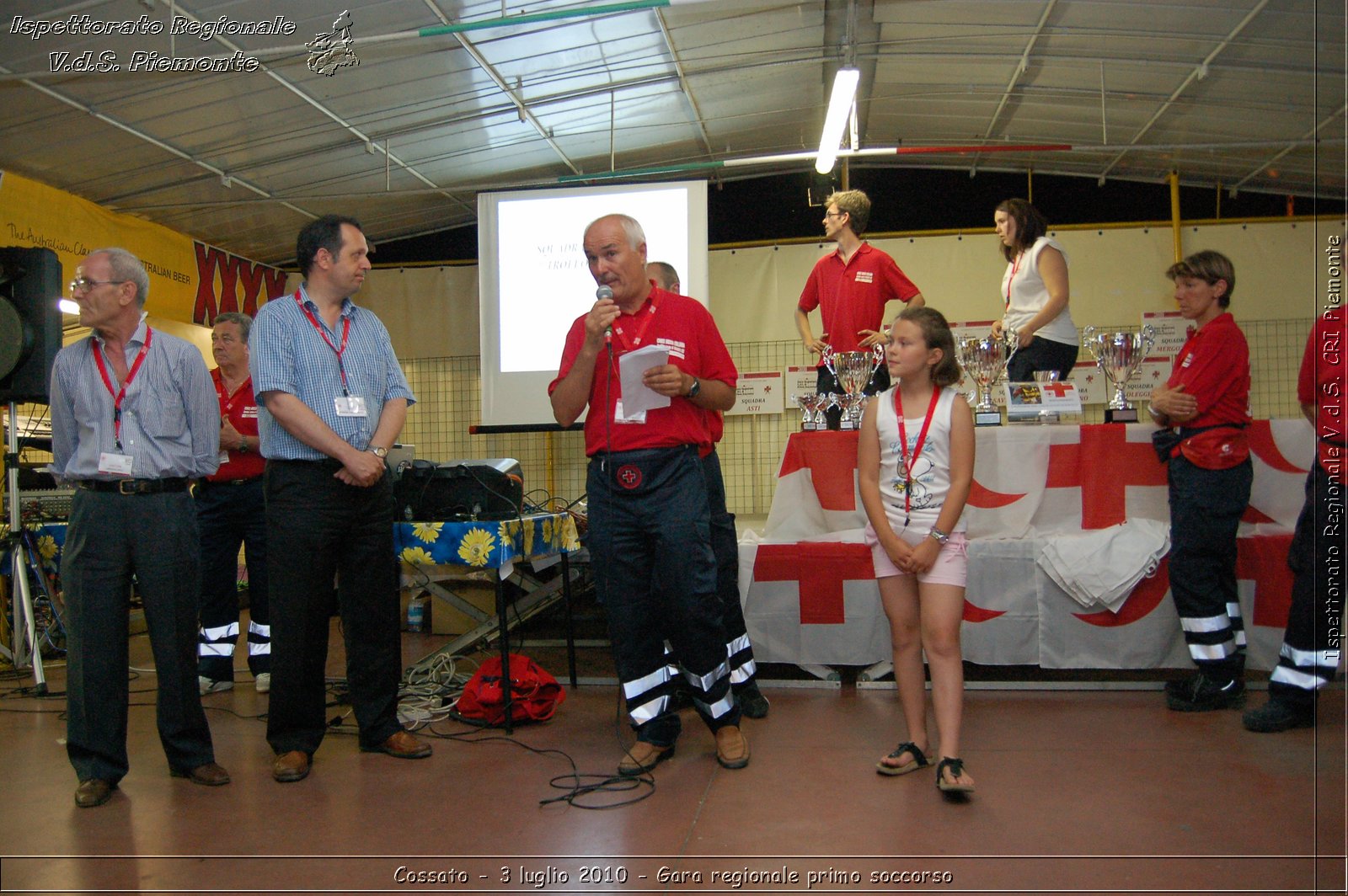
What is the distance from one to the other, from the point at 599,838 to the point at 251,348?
5.67ft

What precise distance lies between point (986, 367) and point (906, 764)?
1842mm

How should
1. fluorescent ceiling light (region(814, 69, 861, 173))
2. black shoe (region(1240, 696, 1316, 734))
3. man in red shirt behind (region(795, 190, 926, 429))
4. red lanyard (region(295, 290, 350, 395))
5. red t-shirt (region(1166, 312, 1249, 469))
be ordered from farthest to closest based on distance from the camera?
1. fluorescent ceiling light (region(814, 69, 861, 173))
2. man in red shirt behind (region(795, 190, 926, 429))
3. red t-shirt (region(1166, 312, 1249, 469))
4. black shoe (region(1240, 696, 1316, 734))
5. red lanyard (region(295, 290, 350, 395))

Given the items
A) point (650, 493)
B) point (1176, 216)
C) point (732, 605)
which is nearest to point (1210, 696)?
point (732, 605)

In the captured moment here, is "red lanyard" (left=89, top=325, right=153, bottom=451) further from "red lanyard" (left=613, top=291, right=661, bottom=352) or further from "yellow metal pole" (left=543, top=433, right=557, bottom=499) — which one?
"yellow metal pole" (left=543, top=433, right=557, bottom=499)

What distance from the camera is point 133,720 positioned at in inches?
143

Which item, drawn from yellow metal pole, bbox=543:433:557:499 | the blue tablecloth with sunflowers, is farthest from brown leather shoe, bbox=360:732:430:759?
yellow metal pole, bbox=543:433:557:499

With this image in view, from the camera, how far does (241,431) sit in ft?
13.6

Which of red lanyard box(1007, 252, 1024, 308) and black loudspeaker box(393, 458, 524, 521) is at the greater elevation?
red lanyard box(1007, 252, 1024, 308)

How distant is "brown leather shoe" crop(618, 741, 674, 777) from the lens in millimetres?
2746

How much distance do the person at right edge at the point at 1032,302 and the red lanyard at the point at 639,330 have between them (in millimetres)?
1913

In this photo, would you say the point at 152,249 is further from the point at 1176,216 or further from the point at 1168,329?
the point at 1176,216

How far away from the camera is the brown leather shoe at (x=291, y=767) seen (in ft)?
9.11

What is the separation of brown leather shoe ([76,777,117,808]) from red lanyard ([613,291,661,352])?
74.7 inches

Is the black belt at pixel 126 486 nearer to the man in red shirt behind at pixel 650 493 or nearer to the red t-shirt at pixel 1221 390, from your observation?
the man in red shirt behind at pixel 650 493
